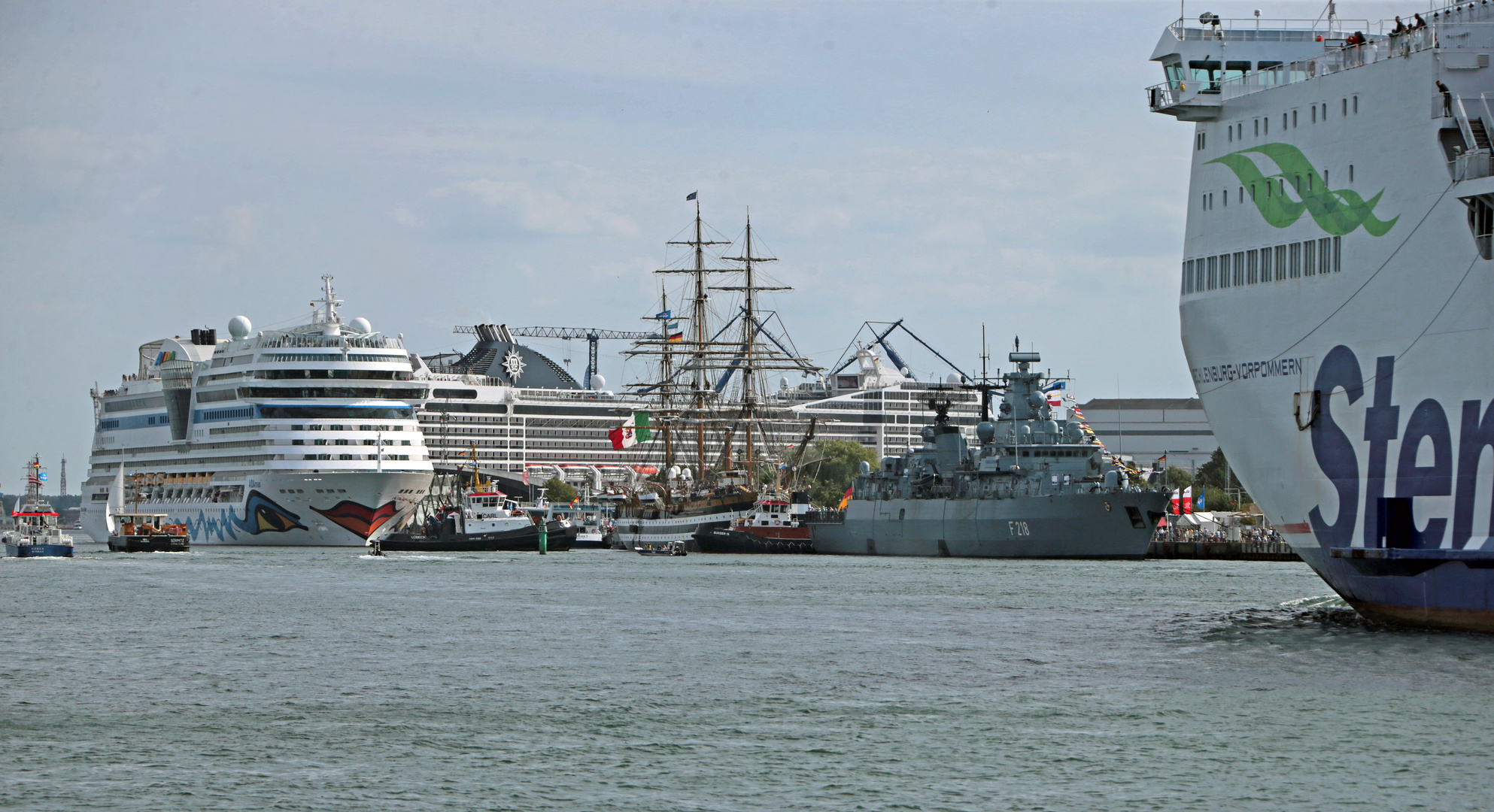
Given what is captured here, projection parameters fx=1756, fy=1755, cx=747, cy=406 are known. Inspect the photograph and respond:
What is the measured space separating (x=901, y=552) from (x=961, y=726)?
75602 millimetres

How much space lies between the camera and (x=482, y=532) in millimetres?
111875

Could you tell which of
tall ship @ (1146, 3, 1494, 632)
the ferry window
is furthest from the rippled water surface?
the ferry window

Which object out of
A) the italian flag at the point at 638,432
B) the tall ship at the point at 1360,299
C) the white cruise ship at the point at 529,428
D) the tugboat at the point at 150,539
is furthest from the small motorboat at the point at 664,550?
the tall ship at the point at 1360,299

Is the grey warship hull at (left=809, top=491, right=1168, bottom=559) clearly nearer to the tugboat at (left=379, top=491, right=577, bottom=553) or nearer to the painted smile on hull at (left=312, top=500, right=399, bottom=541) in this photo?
the tugboat at (left=379, top=491, right=577, bottom=553)

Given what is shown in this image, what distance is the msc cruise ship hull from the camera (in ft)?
372

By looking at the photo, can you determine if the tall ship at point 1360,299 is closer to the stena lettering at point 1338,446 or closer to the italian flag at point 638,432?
the stena lettering at point 1338,446

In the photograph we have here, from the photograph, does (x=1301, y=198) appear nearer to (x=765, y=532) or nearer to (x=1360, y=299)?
(x=1360, y=299)

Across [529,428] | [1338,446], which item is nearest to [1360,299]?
[1338,446]

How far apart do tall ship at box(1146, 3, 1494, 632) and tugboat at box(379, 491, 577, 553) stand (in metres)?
74.4

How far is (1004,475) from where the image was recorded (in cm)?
9581

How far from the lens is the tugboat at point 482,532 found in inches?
4350

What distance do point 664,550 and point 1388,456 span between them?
84.9m

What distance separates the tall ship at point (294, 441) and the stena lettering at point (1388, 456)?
276ft

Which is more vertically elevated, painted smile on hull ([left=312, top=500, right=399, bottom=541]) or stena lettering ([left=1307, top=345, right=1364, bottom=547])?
stena lettering ([left=1307, top=345, right=1364, bottom=547])
